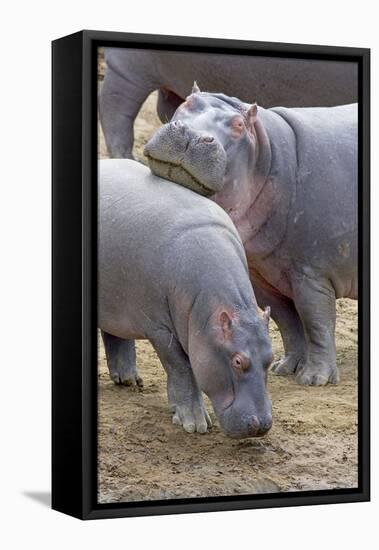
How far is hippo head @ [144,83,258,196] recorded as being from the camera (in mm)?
7402

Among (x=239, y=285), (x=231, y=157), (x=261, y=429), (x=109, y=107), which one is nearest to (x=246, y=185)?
(x=231, y=157)

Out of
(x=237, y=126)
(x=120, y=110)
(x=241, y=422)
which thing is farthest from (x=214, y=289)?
(x=120, y=110)

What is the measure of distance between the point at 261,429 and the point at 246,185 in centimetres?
125

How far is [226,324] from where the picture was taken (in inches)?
284

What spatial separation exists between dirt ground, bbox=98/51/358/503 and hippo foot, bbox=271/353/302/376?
Answer: 7cm

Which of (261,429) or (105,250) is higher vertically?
(105,250)

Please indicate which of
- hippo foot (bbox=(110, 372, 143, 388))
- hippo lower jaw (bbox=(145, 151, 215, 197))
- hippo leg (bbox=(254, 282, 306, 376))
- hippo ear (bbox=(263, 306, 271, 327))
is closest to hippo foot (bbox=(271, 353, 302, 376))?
hippo leg (bbox=(254, 282, 306, 376))

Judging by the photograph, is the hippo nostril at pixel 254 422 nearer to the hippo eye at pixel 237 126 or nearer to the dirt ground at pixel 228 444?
the dirt ground at pixel 228 444

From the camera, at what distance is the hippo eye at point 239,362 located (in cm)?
720

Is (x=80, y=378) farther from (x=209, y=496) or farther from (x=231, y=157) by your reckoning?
(x=231, y=157)

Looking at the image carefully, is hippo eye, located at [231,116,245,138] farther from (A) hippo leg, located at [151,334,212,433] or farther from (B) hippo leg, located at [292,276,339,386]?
(A) hippo leg, located at [151,334,212,433]

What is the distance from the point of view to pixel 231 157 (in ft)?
25.1

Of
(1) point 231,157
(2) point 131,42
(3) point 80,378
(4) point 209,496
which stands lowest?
(4) point 209,496

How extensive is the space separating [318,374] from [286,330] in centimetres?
28
